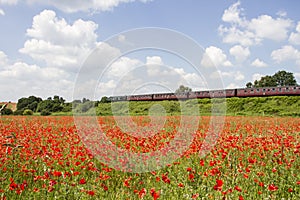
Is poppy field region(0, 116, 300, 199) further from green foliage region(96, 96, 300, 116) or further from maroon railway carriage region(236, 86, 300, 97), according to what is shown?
maroon railway carriage region(236, 86, 300, 97)

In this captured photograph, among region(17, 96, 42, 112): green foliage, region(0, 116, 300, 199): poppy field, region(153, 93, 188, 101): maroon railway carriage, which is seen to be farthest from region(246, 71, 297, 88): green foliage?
region(0, 116, 300, 199): poppy field

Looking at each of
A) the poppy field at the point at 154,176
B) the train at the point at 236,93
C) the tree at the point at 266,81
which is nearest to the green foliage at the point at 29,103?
the train at the point at 236,93

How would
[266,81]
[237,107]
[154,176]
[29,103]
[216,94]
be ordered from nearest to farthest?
1. [154,176]
2. [237,107]
3. [29,103]
4. [216,94]
5. [266,81]

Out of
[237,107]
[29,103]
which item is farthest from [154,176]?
[29,103]

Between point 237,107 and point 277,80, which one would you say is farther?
point 277,80

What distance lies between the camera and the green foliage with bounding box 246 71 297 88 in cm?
7275

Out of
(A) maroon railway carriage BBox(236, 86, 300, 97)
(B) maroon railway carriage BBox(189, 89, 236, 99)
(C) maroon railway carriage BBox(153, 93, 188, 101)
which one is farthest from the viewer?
(C) maroon railway carriage BBox(153, 93, 188, 101)

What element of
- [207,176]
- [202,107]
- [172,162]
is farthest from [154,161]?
[202,107]

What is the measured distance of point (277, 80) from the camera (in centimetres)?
7531

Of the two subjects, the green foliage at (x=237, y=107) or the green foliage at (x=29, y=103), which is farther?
the green foliage at (x=29, y=103)

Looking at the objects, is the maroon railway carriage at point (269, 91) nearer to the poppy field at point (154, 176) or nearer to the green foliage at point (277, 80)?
the poppy field at point (154, 176)

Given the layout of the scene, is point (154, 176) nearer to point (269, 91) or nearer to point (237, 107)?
point (237, 107)

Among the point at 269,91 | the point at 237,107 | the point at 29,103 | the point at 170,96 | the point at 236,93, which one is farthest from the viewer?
the point at 170,96

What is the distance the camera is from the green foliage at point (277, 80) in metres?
72.8
